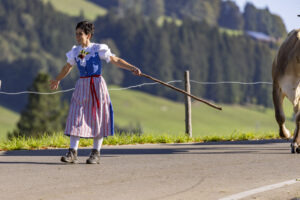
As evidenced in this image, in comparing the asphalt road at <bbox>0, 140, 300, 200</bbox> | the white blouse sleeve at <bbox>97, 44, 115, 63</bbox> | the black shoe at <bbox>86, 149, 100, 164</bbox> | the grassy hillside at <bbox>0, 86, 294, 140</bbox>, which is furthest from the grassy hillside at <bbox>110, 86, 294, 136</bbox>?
the white blouse sleeve at <bbox>97, 44, 115, 63</bbox>

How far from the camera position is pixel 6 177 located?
6926mm

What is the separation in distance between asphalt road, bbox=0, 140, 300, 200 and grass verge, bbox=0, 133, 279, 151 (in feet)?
2.81

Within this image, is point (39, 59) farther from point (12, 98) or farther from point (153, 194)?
point (153, 194)

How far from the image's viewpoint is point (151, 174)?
7.07 metres

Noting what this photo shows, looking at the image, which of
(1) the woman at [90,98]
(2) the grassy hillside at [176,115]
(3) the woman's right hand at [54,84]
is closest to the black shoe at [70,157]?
(1) the woman at [90,98]

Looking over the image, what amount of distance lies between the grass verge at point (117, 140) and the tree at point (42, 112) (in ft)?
296

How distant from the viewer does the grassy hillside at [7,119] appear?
532 feet

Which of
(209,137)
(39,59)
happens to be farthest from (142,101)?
(209,137)

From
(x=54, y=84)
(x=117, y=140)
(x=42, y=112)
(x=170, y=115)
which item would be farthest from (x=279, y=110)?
(x=170, y=115)

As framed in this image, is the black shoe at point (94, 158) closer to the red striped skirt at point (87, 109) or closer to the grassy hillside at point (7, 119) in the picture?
the red striped skirt at point (87, 109)

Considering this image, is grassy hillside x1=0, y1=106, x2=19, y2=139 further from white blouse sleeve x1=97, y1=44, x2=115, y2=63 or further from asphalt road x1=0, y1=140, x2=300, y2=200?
white blouse sleeve x1=97, y1=44, x2=115, y2=63

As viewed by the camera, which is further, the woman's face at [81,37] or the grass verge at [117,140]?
the grass verge at [117,140]

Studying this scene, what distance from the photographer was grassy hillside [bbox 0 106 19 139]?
162 meters

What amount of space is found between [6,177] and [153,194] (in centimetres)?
197
